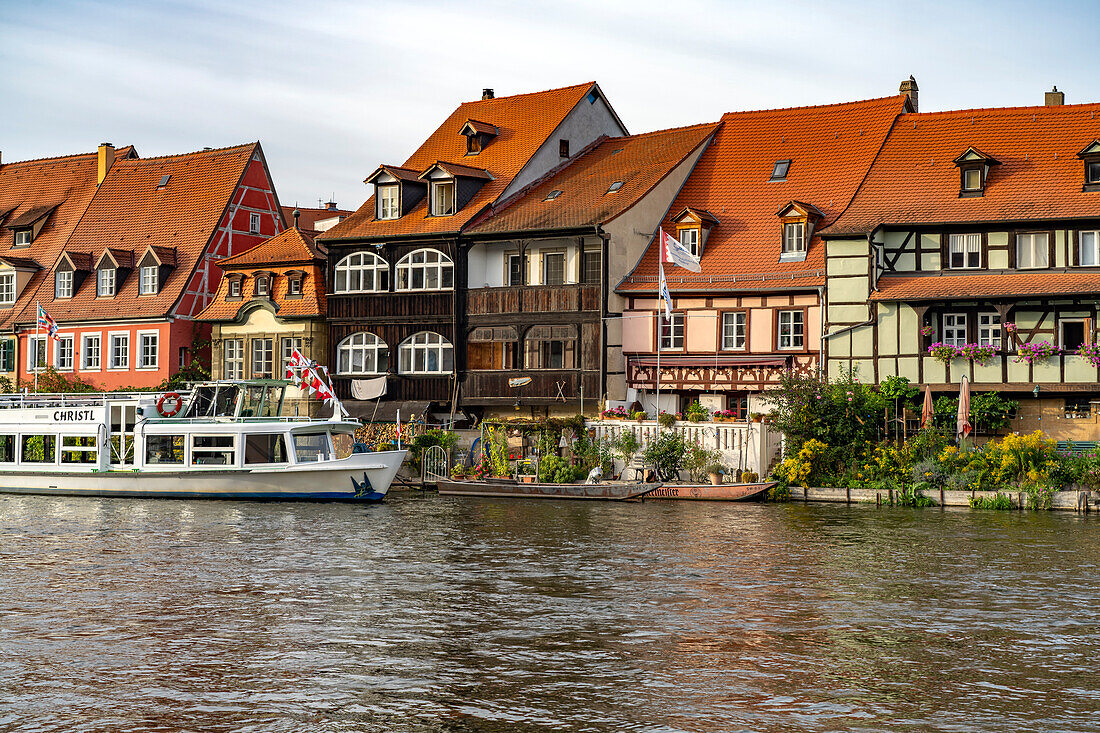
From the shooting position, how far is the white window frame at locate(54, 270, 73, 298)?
64500mm

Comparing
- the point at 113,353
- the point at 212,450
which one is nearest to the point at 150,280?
the point at 113,353

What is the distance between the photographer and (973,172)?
4616 centimetres

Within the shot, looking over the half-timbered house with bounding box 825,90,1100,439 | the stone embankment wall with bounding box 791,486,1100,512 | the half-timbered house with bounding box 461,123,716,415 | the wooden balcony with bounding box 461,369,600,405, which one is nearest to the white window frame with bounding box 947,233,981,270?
the half-timbered house with bounding box 825,90,1100,439

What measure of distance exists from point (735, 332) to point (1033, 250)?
10360 millimetres

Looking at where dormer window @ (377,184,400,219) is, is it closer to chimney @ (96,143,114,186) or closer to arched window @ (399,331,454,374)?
arched window @ (399,331,454,374)

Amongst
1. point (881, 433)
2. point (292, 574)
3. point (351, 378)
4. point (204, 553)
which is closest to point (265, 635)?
point (292, 574)

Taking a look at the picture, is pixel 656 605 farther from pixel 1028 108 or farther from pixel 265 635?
pixel 1028 108

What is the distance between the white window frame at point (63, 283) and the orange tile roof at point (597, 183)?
22395 mm

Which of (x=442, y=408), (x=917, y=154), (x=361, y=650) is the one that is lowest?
(x=361, y=650)

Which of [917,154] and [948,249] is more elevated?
[917,154]

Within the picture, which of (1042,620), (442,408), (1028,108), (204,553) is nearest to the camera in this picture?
(1042,620)

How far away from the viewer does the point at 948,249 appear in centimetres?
4512

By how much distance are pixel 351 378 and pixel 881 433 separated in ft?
69.2

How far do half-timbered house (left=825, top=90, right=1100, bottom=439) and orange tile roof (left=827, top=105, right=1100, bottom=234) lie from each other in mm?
56
